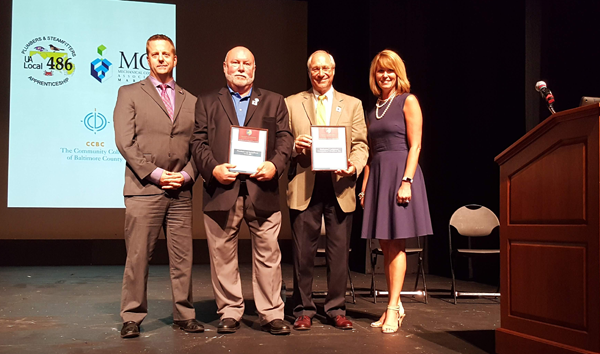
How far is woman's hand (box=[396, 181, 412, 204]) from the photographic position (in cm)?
308

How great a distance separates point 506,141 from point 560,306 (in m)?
3.10

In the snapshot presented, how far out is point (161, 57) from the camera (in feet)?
10.0

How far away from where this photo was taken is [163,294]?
4.53 metres

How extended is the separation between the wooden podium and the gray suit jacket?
1.72m

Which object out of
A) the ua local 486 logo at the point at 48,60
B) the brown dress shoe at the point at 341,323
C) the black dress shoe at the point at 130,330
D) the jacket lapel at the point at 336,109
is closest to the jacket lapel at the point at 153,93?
the jacket lapel at the point at 336,109

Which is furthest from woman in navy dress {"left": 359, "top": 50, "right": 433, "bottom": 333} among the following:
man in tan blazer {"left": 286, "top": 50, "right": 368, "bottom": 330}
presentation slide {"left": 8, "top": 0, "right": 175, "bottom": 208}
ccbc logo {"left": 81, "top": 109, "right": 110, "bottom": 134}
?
ccbc logo {"left": 81, "top": 109, "right": 110, "bottom": 134}

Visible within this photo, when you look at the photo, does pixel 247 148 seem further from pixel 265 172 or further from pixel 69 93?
pixel 69 93

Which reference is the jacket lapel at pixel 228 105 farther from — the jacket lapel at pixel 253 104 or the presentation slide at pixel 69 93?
the presentation slide at pixel 69 93

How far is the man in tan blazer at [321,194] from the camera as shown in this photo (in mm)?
3209

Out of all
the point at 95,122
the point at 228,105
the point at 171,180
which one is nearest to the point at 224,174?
the point at 171,180

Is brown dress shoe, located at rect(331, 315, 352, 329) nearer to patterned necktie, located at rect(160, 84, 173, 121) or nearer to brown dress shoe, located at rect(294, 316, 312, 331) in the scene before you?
brown dress shoe, located at rect(294, 316, 312, 331)

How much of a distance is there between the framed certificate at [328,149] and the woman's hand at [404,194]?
0.33 metres

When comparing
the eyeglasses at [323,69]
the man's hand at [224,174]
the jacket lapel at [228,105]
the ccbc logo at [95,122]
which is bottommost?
the man's hand at [224,174]

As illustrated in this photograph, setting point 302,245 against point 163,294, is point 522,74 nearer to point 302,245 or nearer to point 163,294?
point 302,245
